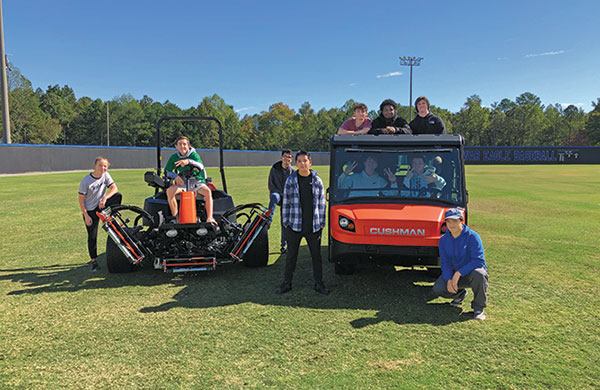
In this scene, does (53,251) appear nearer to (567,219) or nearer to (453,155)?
(453,155)

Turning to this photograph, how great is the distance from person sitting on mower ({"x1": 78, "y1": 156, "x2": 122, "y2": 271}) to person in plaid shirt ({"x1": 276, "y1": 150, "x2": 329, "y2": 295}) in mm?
2998

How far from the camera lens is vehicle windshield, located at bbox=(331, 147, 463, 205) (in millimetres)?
5473

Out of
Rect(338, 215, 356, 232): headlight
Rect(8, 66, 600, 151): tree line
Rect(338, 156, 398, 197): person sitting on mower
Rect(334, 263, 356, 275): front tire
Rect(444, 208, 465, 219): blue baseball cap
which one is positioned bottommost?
Rect(334, 263, 356, 275): front tire

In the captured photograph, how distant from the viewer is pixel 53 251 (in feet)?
25.2

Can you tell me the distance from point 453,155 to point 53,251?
717 centimetres

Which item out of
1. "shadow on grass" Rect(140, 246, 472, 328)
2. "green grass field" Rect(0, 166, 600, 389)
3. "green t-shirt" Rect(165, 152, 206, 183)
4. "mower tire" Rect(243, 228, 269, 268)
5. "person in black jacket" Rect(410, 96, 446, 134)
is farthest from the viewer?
"mower tire" Rect(243, 228, 269, 268)

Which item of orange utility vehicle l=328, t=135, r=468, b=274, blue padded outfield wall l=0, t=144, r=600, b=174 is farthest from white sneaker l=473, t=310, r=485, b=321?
blue padded outfield wall l=0, t=144, r=600, b=174

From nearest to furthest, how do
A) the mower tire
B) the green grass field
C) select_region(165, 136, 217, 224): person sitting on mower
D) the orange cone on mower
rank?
the green grass field, the orange cone on mower, select_region(165, 136, 217, 224): person sitting on mower, the mower tire

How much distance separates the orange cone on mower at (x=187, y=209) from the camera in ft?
19.2

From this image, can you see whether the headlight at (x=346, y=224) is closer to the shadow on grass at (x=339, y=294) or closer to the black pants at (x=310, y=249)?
the black pants at (x=310, y=249)

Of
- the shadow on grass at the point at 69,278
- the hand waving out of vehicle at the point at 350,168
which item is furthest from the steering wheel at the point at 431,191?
the shadow on grass at the point at 69,278

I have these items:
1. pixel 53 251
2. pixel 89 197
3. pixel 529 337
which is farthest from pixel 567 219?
pixel 53 251

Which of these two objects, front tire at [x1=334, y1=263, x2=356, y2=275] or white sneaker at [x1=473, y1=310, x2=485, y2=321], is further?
front tire at [x1=334, y1=263, x2=356, y2=275]

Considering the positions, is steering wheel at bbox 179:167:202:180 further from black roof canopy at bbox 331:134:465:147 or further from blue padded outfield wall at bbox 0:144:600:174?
blue padded outfield wall at bbox 0:144:600:174
